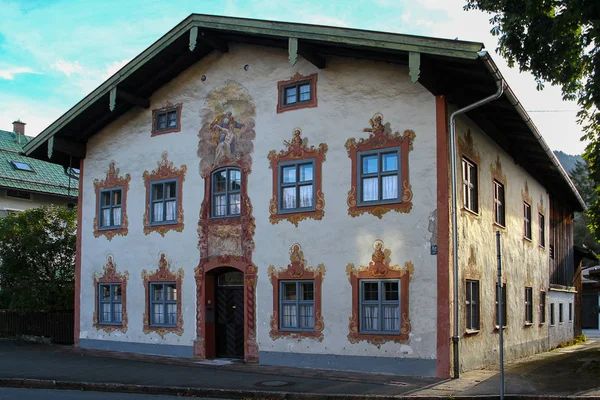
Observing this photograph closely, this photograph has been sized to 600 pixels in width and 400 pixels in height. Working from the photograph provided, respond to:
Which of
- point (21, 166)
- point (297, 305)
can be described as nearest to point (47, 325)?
point (297, 305)

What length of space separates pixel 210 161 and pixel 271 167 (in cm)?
223

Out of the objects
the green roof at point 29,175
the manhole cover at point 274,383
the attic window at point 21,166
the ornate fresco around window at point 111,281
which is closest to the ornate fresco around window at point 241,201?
the ornate fresco around window at point 111,281

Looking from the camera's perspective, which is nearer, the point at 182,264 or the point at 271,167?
the point at 271,167

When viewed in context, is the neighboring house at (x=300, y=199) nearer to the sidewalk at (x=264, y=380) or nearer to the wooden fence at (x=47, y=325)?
the sidewalk at (x=264, y=380)

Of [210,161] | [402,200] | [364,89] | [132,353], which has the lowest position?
[132,353]

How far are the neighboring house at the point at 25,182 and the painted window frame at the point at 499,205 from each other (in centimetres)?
2256

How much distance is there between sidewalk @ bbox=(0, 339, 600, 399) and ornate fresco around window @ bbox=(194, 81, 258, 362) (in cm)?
154

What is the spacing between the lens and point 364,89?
58.4ft

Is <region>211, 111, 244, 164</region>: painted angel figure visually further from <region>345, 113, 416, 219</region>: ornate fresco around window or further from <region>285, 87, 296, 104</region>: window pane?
<region>345, 113, 416, 219</region>: ornate fresco around window

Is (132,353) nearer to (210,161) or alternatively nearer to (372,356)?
(210,161)

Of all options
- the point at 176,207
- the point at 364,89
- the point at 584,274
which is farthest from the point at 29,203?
the point at 584,274

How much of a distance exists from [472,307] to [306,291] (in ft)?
13.8

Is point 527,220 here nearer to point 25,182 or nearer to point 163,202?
point 163,202

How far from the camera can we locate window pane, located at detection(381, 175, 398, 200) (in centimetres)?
1711
